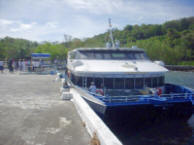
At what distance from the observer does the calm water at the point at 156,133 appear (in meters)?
7.85

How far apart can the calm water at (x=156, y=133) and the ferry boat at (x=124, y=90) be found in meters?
0.81

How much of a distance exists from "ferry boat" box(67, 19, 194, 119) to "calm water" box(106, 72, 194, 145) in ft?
2.64

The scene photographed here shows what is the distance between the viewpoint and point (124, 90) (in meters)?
9.31

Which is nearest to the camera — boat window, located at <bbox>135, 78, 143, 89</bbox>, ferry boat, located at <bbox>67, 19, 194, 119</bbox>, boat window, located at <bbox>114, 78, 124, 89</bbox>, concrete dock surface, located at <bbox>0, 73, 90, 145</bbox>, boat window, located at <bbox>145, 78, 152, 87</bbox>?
concrete dock surface, located at <bbox>0, 73, 90, 145</bbox>

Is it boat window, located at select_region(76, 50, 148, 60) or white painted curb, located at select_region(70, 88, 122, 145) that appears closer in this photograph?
white painted curb, located at select_region(70, 88, 122, 145)

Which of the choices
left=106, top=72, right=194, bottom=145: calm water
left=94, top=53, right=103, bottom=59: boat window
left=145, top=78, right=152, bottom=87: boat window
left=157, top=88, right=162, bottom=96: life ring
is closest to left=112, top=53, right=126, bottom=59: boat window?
left=94, top=53, right=103, bottom=59: boat window

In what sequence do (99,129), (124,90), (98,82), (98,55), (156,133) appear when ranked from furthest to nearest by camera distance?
(98,55) < (98,82) < (124,90) < (156,133) < (99,129)

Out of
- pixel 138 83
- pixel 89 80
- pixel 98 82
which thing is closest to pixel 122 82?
pixel 138 83

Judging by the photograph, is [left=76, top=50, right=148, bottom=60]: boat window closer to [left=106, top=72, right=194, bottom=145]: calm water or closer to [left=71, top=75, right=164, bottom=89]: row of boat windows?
[left=71, top=75, right=164, bottom=89]: row of boat windows

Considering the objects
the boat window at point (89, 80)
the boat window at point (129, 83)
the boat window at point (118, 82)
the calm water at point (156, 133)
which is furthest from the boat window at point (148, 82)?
the boat window at point (89, 80)

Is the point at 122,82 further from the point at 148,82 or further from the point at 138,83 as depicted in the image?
the point at 148,82

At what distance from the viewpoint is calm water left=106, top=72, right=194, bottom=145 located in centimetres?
785

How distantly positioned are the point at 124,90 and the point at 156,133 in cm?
252

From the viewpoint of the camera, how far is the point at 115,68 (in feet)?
31.8
